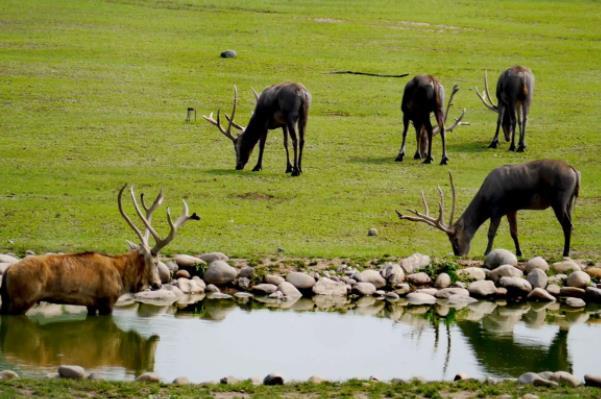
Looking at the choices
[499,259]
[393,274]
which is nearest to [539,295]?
[499,259]

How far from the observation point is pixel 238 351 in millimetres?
18047

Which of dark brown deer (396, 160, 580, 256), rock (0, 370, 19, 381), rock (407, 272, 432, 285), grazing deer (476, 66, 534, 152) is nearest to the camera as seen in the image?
rock (0, 370, 19, 381)

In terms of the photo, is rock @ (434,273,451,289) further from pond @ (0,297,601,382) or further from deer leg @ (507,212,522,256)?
deer leg @ (507,212,522,256)

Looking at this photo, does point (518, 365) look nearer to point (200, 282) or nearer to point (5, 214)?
point (200, 282)

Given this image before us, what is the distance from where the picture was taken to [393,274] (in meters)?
22.1

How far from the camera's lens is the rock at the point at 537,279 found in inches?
869

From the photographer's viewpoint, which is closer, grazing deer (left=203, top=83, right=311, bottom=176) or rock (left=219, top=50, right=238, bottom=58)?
grazing deer (left=203, top=83, right=311, bottom=176)

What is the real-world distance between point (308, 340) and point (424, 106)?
15.8 metres

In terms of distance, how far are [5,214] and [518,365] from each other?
11.7m

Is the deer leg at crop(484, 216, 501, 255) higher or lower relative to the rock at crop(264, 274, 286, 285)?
higher

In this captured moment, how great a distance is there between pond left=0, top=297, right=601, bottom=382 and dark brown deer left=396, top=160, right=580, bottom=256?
2.43m

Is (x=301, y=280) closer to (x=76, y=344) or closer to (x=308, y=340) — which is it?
(x=308, y=340)

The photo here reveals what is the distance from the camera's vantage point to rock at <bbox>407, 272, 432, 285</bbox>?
2219 centimetres

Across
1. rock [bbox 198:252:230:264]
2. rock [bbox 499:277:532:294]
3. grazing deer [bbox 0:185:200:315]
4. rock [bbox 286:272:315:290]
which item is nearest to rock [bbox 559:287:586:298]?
rock [bbox 499:277:532:294]
